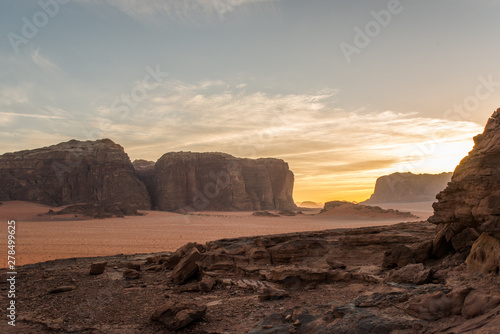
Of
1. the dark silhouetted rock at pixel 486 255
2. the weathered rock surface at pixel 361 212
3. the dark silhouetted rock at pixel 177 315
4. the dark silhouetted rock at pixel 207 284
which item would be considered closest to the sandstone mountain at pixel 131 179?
the weathered rock surface at pixel 361 212

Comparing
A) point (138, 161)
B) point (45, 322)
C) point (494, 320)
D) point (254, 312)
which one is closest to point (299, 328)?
point (254, 312)

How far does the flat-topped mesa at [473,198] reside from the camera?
5.42 metres

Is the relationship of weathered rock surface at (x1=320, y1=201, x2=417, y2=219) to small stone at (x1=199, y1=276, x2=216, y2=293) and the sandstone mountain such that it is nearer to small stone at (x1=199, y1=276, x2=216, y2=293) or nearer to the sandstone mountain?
the sandstone mountain

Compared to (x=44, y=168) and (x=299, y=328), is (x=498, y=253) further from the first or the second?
(x=44, y=168)

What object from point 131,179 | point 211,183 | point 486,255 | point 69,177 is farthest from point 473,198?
point 211,183

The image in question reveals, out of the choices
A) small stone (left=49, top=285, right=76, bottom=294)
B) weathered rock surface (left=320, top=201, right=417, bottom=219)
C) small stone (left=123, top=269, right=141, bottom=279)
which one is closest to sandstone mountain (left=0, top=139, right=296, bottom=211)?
weathered rock surface (left=320, top=201, right=417, bottom=219)

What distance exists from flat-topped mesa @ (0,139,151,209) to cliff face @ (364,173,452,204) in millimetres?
115856

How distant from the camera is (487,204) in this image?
541cm

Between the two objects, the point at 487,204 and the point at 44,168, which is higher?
the point at 44,168

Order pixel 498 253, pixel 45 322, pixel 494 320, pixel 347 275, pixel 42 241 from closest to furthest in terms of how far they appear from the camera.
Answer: pixel 494 320 < pixel 498 253 < pixel 45 322 < pixel 347 275 < pixel 42 241

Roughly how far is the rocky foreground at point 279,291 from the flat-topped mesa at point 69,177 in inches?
1754

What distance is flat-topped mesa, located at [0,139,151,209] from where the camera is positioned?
172ft

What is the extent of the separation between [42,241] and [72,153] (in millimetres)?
40622

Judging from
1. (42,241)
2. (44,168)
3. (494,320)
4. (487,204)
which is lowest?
(42,241)
